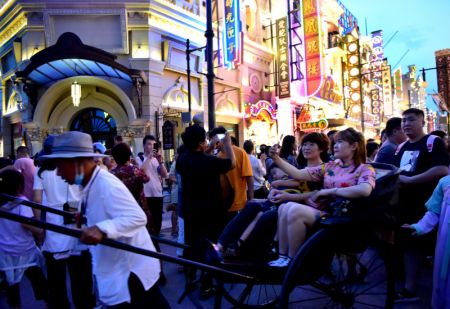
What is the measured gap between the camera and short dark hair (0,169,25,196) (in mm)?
3576

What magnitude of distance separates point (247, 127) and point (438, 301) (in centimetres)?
1791

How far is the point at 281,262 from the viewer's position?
10.3 ft

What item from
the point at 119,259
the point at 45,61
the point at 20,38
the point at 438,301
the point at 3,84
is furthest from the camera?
the point at 3,84

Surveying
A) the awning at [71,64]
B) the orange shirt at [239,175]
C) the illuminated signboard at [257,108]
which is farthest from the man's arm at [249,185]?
the illuminated signboard at [257,108]

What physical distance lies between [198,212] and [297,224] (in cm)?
134

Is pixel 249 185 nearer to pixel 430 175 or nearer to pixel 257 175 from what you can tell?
pixel 257 175

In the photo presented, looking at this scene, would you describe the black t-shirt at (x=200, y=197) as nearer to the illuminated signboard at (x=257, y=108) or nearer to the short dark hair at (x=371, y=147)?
the short dark hair at (x=371, y=147)

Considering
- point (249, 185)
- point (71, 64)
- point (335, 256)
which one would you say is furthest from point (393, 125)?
point (71, 64)

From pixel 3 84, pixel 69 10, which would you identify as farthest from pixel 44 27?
pixel 3 84

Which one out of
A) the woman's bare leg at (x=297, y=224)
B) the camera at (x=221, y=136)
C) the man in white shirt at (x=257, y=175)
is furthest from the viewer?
the man in white shirt at (x=257, y=175)

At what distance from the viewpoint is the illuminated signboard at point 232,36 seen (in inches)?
664

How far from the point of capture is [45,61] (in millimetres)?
12102

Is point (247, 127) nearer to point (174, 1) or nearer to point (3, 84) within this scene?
point (174, 1)

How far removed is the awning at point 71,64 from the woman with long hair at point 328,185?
10457 millimetres
